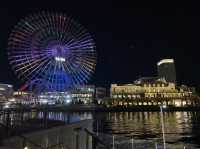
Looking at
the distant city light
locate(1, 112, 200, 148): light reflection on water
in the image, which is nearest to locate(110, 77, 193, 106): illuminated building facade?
locate(1, 112, 200, 148): light reflection on water

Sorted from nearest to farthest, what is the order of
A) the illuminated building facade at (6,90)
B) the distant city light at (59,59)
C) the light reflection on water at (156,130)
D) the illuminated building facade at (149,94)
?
the light reflection on water at (156,130) < the distant city light at (59,59) < the illuminated building facade at (6,90) < the illuminated building facade at (149,94)

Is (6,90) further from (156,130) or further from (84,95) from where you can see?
(156,130)

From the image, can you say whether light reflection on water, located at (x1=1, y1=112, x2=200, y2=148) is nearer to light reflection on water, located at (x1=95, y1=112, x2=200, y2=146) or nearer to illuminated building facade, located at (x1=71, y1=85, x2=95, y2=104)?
light reflection on water, located at (x1=95, y1=112, x2=200, y2=146)

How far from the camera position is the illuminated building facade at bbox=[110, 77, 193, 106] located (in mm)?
151500

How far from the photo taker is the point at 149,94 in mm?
157500

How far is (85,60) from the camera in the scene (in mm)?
40375

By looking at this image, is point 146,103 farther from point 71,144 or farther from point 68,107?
point 71,144

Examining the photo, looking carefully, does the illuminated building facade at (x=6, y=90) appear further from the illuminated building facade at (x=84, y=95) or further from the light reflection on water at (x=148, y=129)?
the light reflection on water at (x=148, y=129)

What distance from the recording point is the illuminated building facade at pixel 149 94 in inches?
5965

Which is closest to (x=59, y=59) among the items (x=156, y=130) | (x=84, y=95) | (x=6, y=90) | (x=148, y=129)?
(x=148, y=129)

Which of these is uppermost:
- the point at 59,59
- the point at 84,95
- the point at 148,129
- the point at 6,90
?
the point at 59,59

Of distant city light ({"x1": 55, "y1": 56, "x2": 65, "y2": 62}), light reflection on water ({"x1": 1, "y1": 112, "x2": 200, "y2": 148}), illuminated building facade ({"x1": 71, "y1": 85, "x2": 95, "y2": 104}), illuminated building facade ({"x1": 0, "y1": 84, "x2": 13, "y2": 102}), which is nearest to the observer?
light reflection on water ({"x1": 1, "y1": 112, "x2": 200, "y2": 148})

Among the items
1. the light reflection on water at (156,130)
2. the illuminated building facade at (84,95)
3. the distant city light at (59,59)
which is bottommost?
the light reflection on water at (156,130)

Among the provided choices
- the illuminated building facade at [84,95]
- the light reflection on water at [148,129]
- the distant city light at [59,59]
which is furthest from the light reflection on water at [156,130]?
the illuminated building facade at [84,95]
